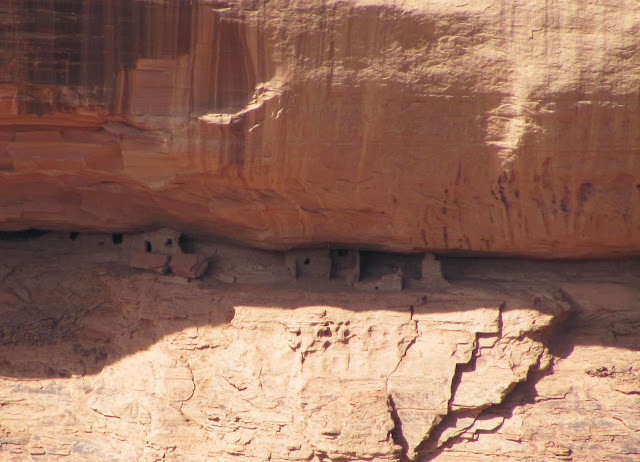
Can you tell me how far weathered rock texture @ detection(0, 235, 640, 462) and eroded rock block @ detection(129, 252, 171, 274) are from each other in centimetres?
13

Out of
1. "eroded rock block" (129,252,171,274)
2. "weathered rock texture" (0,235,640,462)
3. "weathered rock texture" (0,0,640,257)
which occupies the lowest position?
"weathered rock texture" (0,235,640,462)

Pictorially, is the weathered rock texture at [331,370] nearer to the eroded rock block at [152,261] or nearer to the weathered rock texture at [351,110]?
the eroded rock block at [152,261]

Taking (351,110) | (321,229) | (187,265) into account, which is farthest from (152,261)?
(351,110)

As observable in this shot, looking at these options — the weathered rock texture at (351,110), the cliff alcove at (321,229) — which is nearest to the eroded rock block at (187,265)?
the cliff alcove at (321,229)

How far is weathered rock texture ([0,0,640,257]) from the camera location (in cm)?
633

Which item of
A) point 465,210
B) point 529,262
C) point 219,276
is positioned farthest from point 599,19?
point 219,276

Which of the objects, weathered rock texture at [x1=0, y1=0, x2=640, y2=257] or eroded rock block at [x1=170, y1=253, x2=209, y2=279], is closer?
weathered rock texture at [x1=0, y1=0, x2=640, y2=257]

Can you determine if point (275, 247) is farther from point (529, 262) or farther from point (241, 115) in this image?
point (529, 262)

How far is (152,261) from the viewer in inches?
317

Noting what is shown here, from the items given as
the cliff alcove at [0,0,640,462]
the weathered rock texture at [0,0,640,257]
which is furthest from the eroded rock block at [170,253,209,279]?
the weathered rock texture at [0,0,640,257]

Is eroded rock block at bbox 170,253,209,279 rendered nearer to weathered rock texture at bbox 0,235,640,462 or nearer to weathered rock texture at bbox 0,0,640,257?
weathered rock texture at bbox 0,235,640,462

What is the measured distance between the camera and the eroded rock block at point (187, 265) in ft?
26.2

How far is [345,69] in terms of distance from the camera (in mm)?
6516

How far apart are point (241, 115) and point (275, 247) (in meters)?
1.88
